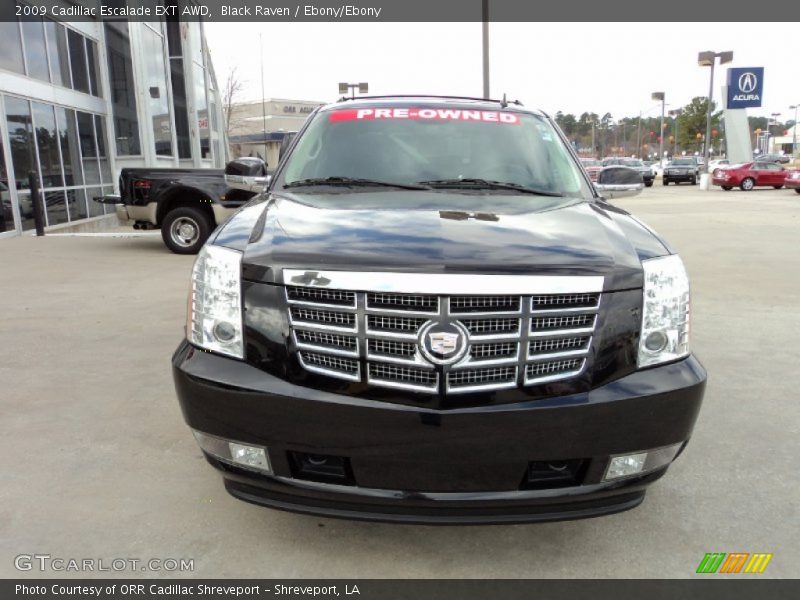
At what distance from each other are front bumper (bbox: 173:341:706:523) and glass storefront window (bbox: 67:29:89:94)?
1671cm

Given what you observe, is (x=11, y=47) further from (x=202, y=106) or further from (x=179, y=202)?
(x=202, y=106)

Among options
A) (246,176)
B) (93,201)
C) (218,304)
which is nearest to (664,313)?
(218,304)

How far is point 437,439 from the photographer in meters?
2.07

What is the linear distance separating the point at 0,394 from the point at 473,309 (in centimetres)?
346

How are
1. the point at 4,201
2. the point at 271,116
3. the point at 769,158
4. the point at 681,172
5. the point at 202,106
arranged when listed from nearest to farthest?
the point at 4,201 < the point at 202,106 < the point at 681,172 < the point at 769,158 < the point at 271,116

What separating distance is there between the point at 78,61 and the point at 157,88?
3.73 m

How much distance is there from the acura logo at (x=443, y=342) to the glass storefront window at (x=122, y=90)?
732 inches

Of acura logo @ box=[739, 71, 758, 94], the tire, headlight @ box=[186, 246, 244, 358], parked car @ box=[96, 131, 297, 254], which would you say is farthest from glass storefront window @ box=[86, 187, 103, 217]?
acura logo @ box=[739, 71, 758, 94]

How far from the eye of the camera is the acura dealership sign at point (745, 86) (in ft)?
119

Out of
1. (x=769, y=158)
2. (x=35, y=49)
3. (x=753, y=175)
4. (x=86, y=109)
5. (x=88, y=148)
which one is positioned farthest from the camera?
(x=769, y=158)

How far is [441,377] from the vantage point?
6.84 feet

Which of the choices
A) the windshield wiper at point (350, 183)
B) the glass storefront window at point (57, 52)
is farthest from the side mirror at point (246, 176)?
the glass storefront window at point (57, 52)
